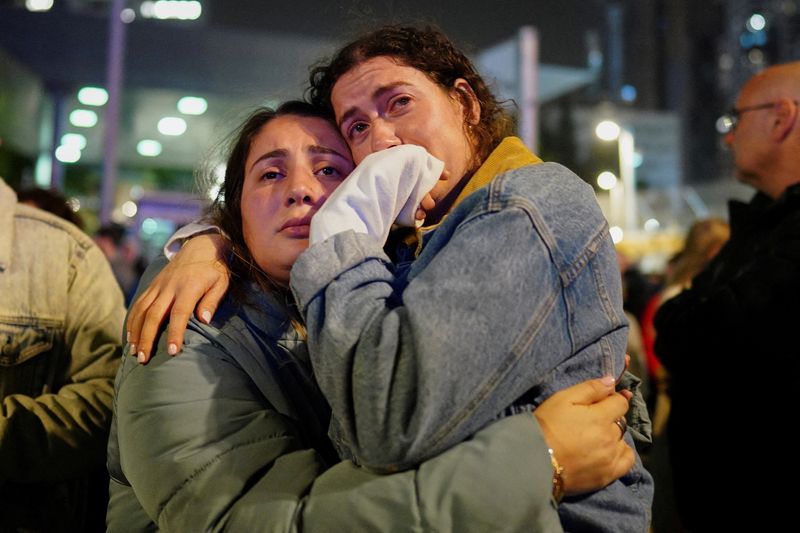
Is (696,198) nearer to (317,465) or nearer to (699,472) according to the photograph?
(699,472)

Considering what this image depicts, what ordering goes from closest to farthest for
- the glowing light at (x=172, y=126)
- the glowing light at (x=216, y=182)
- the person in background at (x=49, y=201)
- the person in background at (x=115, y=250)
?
the glowing light at (x=216, y=182) → the person in background at (x=49, y=201) → the person in background at (x=115, y=250) → the glowing light at (x=172, y=126)

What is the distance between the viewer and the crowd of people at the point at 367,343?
4.28 ft

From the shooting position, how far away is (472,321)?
1.29 meters

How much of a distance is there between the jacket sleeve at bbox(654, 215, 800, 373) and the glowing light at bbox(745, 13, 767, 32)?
38193mm

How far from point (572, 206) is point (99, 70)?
9.15m

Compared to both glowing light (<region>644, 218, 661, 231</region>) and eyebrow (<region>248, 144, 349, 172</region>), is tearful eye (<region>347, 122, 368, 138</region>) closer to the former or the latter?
eyebrow (<region>248, 144, 349, 172</region>)

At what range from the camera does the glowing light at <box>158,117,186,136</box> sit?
1151 cm

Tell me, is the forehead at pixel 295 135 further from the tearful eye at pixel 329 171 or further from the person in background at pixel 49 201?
the person in background at pixel 49 201

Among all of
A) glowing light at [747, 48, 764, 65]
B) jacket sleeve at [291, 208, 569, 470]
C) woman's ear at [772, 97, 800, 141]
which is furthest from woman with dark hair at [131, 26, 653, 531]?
glowing light at [747, 48, 764, 65]

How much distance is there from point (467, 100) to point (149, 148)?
12848mm

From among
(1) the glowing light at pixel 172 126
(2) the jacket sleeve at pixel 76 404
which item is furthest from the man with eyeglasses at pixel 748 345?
(1) the glowing light at pixel 172 126

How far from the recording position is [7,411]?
206cm

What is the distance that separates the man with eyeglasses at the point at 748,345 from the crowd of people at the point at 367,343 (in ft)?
0.05

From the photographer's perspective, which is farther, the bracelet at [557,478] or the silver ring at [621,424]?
the silver ring at [621,424]
